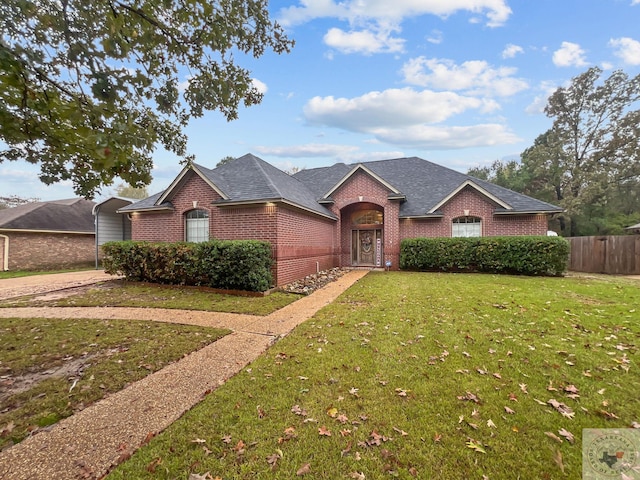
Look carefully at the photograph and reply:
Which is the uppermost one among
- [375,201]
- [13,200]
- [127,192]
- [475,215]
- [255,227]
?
[127,192]

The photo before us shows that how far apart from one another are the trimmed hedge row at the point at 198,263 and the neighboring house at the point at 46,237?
1064 centimetres

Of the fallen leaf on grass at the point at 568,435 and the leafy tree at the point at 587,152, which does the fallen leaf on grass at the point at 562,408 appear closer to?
the fallen leaf on grass at the point at 568,435

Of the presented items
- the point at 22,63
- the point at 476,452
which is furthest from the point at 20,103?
the point at 476,452

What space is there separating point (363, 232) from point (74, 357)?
52.3 feet

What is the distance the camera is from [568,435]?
258 centimetres

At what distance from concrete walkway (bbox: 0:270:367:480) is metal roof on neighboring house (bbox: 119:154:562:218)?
510cm

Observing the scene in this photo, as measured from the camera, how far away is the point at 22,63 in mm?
3039

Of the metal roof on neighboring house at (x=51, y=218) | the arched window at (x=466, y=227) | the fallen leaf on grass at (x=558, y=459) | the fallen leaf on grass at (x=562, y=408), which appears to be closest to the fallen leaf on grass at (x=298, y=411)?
the fallen leaf on grass at (x=558, y=459)

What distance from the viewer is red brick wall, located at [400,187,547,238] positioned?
49.0ft

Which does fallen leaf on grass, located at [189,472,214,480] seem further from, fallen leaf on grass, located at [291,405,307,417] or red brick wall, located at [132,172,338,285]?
red brick wall, located at [132,172,338,285]

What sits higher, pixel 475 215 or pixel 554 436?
pixel 475 215

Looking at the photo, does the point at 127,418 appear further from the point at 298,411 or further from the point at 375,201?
the point at 375,201

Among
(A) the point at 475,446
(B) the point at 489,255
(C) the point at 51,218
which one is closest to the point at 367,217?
(B) the point at 489,255

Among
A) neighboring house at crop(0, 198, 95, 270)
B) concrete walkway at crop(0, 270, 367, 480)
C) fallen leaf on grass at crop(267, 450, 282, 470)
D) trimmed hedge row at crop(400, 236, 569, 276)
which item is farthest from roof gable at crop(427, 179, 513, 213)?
neighboring house at crop(0, 198, 95, 270)
